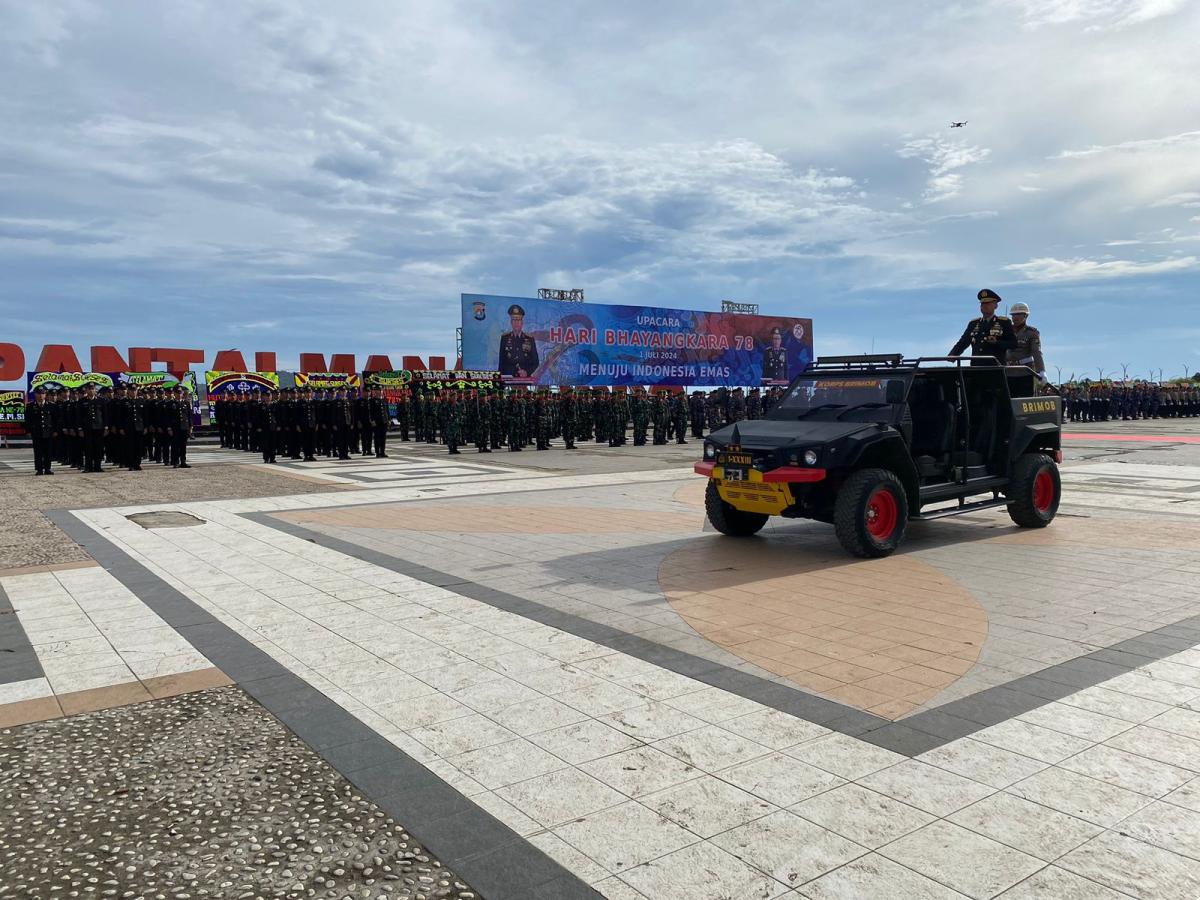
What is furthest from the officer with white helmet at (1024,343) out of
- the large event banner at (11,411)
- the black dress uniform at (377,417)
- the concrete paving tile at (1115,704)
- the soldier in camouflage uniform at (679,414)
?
the large event banner at (11,411)

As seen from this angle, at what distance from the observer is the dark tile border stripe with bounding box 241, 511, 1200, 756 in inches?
158

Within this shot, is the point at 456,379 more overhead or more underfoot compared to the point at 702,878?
more overhead

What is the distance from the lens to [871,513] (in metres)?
8.08

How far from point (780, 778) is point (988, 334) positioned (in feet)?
27.6

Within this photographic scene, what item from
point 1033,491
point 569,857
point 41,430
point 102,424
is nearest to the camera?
point 569,857

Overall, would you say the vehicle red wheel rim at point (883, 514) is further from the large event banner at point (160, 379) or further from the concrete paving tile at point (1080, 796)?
the large event banner at point (160, 379)

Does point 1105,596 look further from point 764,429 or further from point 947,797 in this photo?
point 947,797

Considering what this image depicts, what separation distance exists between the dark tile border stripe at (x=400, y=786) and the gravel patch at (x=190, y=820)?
0.07 metres

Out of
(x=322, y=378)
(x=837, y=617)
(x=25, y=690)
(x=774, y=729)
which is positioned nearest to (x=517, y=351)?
(x=322, y=378)

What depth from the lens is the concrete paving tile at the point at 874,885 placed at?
8.84ft

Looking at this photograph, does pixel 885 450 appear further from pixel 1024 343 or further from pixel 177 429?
pixel 177 429

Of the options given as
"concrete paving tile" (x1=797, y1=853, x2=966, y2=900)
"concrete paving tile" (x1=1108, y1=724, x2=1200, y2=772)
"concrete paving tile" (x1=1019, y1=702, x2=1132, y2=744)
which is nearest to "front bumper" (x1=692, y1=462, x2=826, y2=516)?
"concrete paving tile" (x1=1019, y1=702, x2=1132, y2=744)

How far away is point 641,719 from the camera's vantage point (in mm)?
4199

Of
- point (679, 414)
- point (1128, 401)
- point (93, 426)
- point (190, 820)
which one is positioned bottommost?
point (190, 820)
